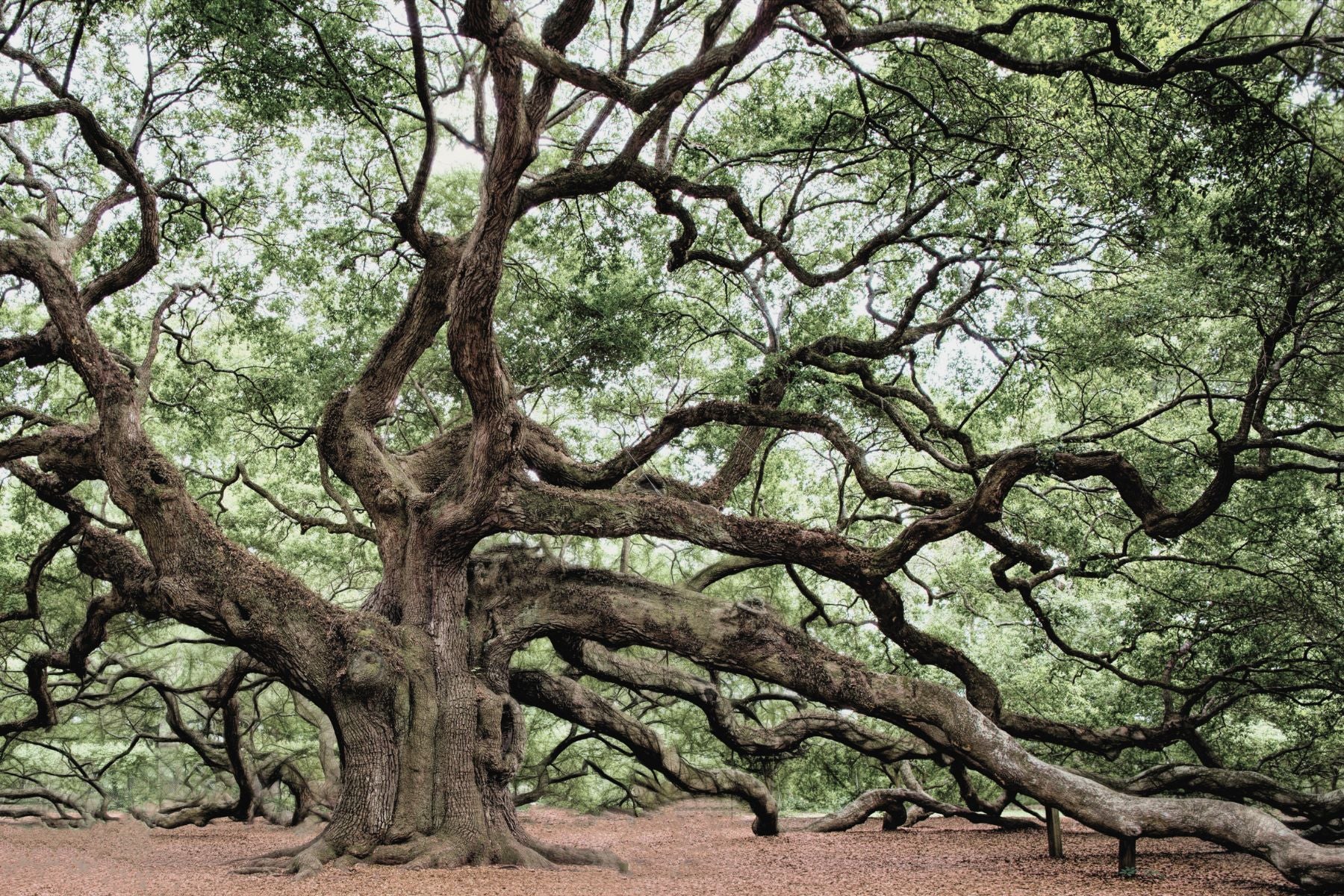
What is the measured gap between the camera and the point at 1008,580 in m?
8.14

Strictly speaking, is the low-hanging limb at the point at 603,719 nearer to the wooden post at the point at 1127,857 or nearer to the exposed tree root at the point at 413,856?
the exposed tree root at the point at 413,856

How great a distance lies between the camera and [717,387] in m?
9.24

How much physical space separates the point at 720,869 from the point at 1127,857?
9.50 ft

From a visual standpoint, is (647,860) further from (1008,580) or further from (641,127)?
(641,127)

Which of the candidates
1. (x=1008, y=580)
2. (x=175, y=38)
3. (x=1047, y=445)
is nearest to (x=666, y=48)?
(x=175, y=38)

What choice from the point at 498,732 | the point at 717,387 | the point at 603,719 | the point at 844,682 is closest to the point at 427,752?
the point at 498,732

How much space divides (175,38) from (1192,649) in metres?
10.1

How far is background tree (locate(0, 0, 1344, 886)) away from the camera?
5715 mm

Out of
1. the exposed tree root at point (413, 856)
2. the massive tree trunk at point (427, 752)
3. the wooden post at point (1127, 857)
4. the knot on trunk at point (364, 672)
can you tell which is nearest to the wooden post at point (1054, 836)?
the wooden post at point (1127, 857)

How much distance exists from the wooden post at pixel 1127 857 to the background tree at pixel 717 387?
5.9 inches

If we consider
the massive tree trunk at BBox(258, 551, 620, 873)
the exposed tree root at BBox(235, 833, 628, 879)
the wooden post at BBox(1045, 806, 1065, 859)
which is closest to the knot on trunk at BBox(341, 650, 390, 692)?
the massive tree trunk at BBox(258, 551, 620, 873)

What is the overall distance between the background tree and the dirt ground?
0.45 meters

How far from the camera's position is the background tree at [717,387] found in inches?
225

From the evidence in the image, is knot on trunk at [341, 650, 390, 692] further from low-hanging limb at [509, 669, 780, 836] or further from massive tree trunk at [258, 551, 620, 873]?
low-hanging limb at [509, 669, 780, 836]
